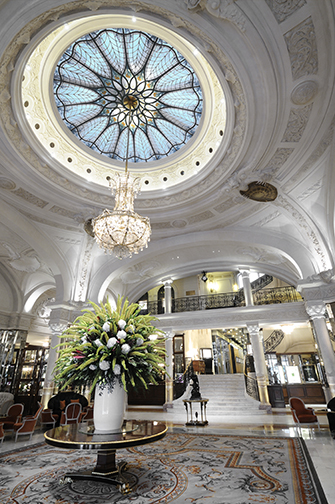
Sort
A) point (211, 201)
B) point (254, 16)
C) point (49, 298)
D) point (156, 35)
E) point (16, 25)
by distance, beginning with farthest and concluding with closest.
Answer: point (49, 298) < point (211, 201) < point (156, 35) < point (16, 25) < point (254, 16)

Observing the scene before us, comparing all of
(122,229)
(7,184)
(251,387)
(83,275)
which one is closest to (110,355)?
(122,229)

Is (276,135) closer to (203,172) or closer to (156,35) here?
(203,172)

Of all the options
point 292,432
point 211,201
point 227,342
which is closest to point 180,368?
point 227,342

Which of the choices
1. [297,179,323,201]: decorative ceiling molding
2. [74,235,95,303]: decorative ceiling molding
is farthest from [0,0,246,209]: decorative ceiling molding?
[74,235,95,303]: decorative ceiling molding

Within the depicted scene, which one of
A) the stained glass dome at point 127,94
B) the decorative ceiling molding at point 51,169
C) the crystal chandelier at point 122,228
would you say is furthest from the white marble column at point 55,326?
the stained glass dome at point 127,94

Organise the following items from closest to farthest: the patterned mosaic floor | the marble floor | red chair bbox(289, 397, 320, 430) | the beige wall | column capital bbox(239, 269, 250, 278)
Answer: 1. the patterned mosaic floor
2. the marble floor
3. red chair bbox(289, 397, 320, 430)
4. column capital bbox(239, 269, 250, 278)
5. the beige wall

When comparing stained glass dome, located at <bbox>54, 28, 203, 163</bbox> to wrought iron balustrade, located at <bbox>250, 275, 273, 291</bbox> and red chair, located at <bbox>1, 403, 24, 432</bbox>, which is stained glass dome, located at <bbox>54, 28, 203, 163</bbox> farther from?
wrought iron balustrade, located at <bbox>250, 275, 273, 291</bbox>

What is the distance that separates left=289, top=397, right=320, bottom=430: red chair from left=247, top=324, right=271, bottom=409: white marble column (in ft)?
14.0

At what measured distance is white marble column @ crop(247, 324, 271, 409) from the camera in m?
10.4

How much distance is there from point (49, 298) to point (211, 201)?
407 inches

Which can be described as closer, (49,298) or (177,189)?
(177,189)

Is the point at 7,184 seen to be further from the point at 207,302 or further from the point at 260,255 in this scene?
the point at 207,302

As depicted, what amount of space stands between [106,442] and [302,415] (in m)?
5.44

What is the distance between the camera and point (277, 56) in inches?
186
